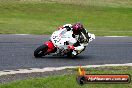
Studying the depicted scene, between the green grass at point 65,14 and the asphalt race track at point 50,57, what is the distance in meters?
4.90

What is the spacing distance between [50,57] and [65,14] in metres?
20.7

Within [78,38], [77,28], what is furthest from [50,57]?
[77,28]

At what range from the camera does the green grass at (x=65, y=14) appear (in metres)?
28.6

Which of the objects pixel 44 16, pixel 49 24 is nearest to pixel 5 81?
pixel 49 24

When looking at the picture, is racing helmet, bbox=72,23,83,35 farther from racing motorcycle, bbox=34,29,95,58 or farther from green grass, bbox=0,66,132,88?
green grass, bbox=0,66,132,88

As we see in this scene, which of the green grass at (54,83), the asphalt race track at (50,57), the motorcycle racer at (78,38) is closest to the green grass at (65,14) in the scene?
the asphalt race track at (50,57)

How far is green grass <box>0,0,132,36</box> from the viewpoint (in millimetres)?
28594

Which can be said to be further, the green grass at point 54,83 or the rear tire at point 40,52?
the rear tire at point 40,52

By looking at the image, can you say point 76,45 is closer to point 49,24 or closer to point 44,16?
point 49,24

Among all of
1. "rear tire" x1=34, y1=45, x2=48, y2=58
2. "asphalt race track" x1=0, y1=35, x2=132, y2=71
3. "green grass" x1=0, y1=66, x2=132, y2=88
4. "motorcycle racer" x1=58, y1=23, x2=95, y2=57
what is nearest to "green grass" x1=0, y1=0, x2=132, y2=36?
"asphalt race track" x1=0, y1=35, x2=132, y2=71

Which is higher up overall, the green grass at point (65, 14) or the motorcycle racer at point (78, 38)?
the motorcycle racer at point (78, 38)

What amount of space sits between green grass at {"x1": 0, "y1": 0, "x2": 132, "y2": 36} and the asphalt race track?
4895 millimetres

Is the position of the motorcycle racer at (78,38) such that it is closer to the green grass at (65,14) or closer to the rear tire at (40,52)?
the rear tire at (40,52)

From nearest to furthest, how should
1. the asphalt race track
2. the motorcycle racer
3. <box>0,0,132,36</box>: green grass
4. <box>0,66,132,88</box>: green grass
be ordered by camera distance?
<box>0,66,132,88</box>: green grass < the asphalt race track < the motorcycle racer < <box>0,0,132,36</box>: green grass
